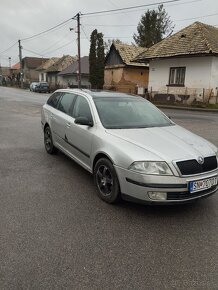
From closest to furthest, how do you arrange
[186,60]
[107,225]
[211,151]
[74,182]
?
1. [107,225]
2. [211,151]
3. [74,182]
4. [186,60]

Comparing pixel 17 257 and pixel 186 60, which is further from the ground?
pixel 186 60

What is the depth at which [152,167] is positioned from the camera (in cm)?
383

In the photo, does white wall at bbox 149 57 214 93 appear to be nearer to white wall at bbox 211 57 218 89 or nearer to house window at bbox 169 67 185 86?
white wall at bbox 211 57 218 89

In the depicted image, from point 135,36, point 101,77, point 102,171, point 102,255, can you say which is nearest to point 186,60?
point 101,77

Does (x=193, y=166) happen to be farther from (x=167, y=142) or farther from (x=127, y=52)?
(x=127, y=52)

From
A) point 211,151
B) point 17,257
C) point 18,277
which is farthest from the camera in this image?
point 211,151

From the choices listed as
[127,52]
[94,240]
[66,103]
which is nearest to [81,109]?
[66,103]

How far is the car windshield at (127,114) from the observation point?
16.4 ft

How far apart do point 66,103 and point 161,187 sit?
10.9 feet

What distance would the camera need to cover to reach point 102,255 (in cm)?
320

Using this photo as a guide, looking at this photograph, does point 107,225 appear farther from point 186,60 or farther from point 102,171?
point 186,60

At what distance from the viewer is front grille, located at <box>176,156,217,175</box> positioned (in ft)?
12.5

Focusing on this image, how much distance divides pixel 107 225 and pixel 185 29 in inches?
1015

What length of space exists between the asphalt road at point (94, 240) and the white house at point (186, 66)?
18.8 metres
